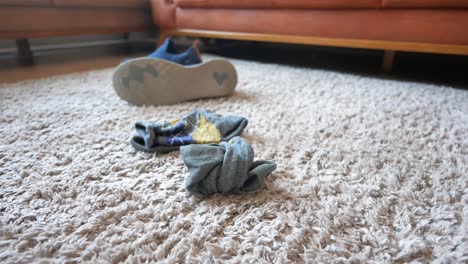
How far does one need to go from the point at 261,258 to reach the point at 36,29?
63.4 inches

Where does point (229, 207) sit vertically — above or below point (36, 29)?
below

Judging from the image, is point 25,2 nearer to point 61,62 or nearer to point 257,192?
point 61,62

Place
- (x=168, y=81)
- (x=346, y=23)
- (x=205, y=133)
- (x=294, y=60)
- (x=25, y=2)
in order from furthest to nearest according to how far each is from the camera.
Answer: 1. (x=294, y=60)
2. (x=25, y=2)
3. (x=346, y=23)
4. (x=168, y=81)
5. (x=205, y=133)

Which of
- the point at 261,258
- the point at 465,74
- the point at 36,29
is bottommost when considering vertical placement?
the point at 261,258

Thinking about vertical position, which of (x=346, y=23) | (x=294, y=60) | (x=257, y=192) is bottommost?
(x=257, y=192)

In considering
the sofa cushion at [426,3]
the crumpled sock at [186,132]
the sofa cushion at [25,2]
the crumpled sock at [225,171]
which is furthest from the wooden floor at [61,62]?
the sofa cushion at [426,3]

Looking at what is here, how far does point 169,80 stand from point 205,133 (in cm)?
32

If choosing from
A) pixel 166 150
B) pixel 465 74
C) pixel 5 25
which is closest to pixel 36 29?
pixel 5 25

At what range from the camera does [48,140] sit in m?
0.70

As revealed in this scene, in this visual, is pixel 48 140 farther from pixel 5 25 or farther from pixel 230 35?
pixel 230 35

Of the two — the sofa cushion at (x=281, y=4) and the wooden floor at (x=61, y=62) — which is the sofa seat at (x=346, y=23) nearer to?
the sofa cushion at (x=281, y=4)

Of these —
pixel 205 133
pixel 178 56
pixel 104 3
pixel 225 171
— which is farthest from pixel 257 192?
pixel 104 3

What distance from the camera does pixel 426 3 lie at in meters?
1.13

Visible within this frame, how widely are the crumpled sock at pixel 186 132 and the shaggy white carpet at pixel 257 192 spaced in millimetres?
33
